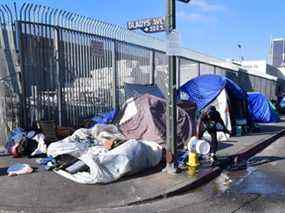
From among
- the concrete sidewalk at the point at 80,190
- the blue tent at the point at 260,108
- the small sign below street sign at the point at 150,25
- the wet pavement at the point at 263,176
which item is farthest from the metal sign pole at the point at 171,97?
the blue tent at the point at 260,108

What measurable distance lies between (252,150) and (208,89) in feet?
15.2

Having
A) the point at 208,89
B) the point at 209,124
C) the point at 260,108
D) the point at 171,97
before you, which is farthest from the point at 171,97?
the point at 260,108

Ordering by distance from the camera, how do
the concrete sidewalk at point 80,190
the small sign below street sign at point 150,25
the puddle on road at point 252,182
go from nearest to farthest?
the concrete sidewalk at point 80,190, the puddle on road at point 252,182, the small sign below street sign at point 150,25

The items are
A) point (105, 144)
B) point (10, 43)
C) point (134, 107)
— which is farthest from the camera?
point (134, 107)

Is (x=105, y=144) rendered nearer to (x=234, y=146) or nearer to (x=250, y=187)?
(x=250, y=187)

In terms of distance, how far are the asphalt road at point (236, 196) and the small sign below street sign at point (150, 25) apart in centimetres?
340

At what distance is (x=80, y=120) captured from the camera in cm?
1361

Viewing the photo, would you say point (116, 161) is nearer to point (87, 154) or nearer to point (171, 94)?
point (87, 154)

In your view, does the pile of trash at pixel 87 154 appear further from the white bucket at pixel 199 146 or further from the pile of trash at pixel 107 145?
the white bucket at pixel 199 146

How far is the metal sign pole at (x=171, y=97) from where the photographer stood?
930 centimetres

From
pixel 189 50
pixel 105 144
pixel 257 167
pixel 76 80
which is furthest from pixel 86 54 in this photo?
pixel 189 50

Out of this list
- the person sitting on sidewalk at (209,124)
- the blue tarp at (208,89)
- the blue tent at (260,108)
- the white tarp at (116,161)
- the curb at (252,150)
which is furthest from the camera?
the blue tent at (260,108)

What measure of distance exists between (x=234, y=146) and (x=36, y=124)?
A: 592 centimetres

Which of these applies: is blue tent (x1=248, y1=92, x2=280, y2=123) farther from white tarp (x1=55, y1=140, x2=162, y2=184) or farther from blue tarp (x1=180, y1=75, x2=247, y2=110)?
white tarp (x1=55, y1=140, x2=162, y2=184)
